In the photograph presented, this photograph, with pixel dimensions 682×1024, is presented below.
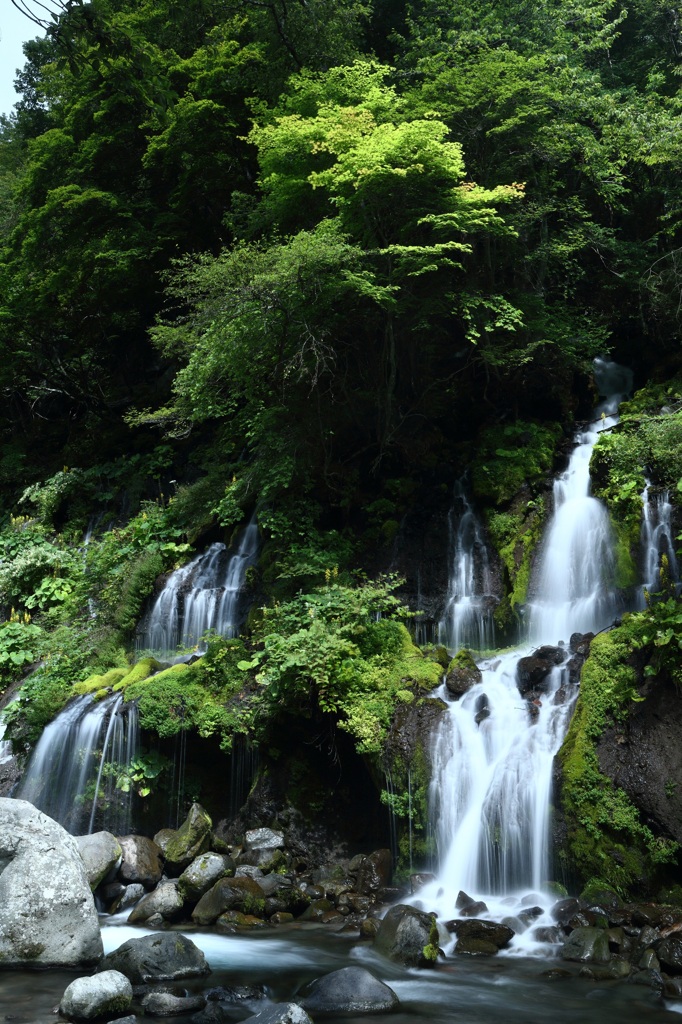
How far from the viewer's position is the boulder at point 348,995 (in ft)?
18.8

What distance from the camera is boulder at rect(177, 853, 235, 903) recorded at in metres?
8.14

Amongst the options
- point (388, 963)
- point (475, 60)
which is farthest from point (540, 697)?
point (475, 60)

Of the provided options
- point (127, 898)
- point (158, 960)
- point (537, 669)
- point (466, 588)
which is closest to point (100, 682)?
point (127, 898)

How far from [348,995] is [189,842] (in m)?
3.56

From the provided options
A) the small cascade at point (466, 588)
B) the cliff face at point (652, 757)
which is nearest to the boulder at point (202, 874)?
the cliff face at point (652, 757)

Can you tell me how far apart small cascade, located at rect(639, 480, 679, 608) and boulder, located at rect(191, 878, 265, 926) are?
229 inches

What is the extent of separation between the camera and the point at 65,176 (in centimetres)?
1903

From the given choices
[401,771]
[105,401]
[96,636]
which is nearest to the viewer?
[401,771]

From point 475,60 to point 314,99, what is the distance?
3259 millimetres

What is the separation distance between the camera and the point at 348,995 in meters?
5.81

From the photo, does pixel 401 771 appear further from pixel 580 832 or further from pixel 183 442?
pixel 183 442

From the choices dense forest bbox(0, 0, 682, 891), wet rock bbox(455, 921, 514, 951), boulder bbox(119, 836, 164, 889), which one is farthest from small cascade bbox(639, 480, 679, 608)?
boulder bbox(119, 836, 164, 889)

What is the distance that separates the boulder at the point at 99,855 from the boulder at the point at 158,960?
199cm

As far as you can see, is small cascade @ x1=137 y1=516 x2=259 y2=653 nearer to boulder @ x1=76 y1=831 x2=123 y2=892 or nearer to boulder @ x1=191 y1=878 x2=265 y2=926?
boulder @ x1=76 y1=831 x2=123 y2=892
